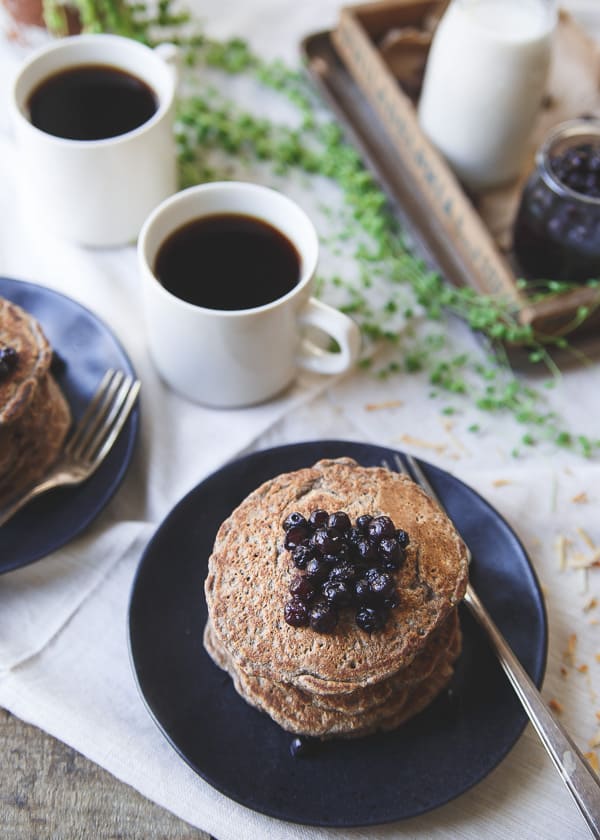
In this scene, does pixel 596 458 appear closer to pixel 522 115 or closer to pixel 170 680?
pixel 522 115

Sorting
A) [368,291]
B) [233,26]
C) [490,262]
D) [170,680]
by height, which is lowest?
[170,680]

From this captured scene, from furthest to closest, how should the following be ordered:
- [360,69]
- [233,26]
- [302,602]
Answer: [233,26], [360,69], [302,602]

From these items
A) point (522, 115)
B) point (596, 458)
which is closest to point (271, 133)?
point (522, 115)

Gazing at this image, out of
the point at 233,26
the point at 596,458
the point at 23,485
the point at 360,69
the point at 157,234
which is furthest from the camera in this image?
the point at 233,26

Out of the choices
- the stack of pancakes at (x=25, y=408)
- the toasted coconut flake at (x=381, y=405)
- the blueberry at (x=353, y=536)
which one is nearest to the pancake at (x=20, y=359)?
the stack of pancakes at (x=25, y=408)

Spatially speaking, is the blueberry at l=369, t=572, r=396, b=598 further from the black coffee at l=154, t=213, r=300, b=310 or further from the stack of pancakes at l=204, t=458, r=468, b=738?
the black coffee at l=154, t=213, r=300, b=310

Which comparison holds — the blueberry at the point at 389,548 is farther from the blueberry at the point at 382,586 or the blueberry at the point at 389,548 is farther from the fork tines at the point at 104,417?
the fork tines at the point at 104,417

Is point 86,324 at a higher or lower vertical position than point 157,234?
lower
